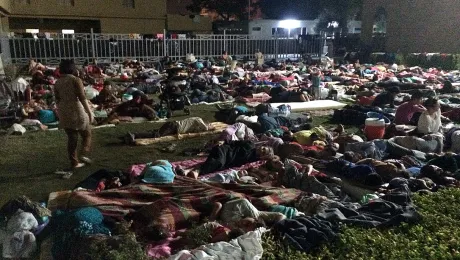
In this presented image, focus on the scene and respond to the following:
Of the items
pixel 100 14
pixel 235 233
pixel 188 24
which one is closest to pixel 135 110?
pixel 235 233

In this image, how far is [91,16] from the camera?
30797 millimetres

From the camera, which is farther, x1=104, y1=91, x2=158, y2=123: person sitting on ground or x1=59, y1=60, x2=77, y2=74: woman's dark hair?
x1=104, y1=91, x2=158, y2=123: person sitting on ground

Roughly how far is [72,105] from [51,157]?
1303 mm

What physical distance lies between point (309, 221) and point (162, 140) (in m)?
4.78

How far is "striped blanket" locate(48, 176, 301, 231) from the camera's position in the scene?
15.7 ft

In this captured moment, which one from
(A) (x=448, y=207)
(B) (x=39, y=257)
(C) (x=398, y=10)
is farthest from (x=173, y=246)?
(C) (x=398, y=10)

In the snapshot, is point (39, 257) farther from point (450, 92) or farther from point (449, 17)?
point (449, 17)

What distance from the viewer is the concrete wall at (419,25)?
80.8 feet

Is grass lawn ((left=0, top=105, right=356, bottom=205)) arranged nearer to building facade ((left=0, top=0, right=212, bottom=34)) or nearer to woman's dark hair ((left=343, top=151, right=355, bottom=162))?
woman's dark hair ((left=343, top=151, right=355, bottom=162))

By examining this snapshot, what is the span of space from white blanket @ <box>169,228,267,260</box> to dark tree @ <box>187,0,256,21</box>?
33.3 meters

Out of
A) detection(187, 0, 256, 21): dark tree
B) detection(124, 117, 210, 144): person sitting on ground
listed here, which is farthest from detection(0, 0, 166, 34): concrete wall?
detection(124, 117, 210, 144): person sitting on ground

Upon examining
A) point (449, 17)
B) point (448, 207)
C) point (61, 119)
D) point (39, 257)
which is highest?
point (449, 17)

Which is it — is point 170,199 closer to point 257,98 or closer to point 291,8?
point 257,98

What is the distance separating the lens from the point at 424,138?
7781 mm
